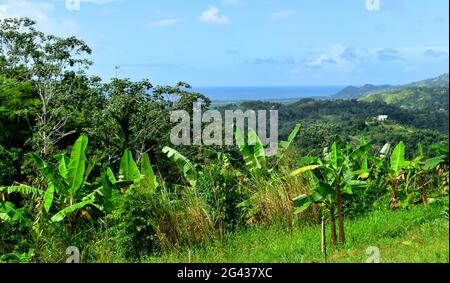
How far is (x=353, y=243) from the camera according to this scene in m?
5.25

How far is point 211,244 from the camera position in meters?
5.66

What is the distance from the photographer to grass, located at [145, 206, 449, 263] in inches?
183

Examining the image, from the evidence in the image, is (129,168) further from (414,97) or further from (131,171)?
(414,97)

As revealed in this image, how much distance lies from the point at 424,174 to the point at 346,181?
6.92 ft

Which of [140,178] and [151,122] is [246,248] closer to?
[140,178]

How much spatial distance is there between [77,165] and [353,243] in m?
2.78

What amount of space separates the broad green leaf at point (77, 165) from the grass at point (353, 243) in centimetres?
115

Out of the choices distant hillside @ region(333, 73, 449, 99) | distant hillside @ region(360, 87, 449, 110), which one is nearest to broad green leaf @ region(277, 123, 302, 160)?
distant hillside @ region(360, 87, 449, 110)

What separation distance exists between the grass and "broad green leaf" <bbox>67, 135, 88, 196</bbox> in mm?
1152

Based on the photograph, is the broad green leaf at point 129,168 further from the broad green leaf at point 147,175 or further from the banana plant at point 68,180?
the banana plant at point 68,180

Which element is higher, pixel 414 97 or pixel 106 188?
pixel 414 97
